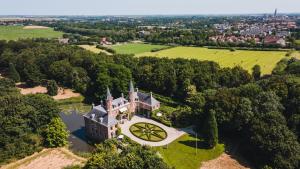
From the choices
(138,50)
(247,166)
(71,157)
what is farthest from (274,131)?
(138,50)

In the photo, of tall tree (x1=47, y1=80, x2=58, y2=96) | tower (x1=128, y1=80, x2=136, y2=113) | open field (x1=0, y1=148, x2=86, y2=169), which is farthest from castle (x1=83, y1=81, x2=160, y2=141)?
tall tree (x1=47, y1=80, x2=58, y2=96)

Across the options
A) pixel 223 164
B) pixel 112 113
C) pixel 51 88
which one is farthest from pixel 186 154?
pixel 51 88

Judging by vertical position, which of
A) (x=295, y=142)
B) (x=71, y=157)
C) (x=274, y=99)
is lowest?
(x=71, y=157)

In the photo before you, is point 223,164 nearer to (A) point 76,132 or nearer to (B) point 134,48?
(A) point 76,132

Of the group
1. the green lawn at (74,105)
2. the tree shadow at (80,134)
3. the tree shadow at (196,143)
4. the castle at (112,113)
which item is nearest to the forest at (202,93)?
the tree shadow at (196,143)

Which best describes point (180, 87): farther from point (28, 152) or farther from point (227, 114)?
point (28, 152)

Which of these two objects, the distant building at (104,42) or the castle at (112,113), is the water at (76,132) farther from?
the distant building at (104,42)
